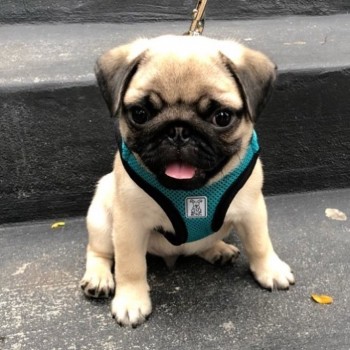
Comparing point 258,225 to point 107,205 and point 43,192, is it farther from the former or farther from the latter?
point 43,192

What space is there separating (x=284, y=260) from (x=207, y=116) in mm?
1201

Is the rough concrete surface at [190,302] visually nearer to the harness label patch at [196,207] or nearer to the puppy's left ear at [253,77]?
the harness label patch at [196,207]

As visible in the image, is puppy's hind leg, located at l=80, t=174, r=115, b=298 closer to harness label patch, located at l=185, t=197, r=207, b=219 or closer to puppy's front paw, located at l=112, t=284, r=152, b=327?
puppy's front paw, located at l=112, t=284, r=152, b=327

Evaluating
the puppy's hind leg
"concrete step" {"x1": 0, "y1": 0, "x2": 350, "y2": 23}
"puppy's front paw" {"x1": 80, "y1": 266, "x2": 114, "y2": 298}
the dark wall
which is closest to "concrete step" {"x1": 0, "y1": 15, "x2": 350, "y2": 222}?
the dark wall

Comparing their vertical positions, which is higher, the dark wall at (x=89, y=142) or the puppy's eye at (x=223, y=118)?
the puppy's eye at (x=223, y=118)

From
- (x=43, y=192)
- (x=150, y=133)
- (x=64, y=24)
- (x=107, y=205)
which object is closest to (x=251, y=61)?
(x=150, y=133)

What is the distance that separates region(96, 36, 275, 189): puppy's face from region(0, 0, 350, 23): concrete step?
2.27m

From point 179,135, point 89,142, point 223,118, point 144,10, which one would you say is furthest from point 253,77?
point 144,10

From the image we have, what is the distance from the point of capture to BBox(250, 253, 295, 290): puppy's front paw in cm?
273

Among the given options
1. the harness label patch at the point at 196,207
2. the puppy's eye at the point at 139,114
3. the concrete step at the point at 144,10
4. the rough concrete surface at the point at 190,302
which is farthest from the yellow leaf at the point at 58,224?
the concrete step at the point at 144,10

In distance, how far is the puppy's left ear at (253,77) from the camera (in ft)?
7.08

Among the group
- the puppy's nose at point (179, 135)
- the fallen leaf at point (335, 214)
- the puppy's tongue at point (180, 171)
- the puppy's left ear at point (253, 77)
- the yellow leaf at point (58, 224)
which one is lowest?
the yellow leaf at point (58, 224)

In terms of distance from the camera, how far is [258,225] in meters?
2.63

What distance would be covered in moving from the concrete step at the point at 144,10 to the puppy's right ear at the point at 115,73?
7.21 feet
